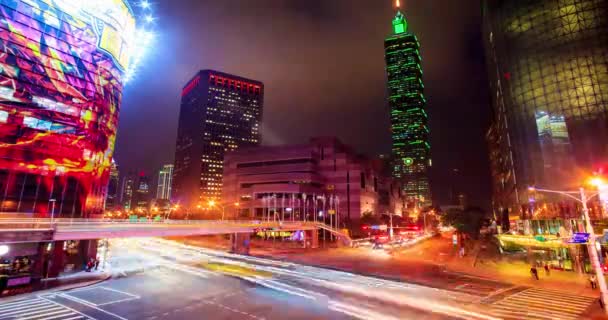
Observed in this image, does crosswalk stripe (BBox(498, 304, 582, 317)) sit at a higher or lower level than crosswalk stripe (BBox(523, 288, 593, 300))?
higher

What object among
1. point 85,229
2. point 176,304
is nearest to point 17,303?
point 85,229

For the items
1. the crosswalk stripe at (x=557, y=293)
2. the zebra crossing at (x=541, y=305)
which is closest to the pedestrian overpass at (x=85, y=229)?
the zebra crossing at (x=541, y=305)

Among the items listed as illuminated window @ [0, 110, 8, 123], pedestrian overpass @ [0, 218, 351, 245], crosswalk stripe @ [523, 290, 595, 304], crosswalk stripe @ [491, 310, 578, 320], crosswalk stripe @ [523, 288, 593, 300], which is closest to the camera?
crosswalk stripe @ [491, 310, 578, 320]

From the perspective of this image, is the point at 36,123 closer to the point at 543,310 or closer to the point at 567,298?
the point at 543,310

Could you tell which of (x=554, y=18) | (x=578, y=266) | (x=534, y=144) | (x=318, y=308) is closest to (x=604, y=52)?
(x=554, y=18)

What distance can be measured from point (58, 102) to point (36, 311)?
151ft

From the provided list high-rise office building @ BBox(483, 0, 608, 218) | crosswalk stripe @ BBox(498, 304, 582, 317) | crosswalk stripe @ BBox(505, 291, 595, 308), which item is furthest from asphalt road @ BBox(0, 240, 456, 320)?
high-rise office building @ BBox(483, 0, 608, 218)

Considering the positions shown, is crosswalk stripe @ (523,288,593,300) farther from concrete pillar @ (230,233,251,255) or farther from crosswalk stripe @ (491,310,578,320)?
concrete pillar @ (230,233,251,255)

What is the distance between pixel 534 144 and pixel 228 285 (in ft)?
216

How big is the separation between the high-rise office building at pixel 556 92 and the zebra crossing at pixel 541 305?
3188cm

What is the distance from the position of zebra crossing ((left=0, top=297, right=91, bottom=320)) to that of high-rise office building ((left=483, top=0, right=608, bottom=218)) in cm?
6658

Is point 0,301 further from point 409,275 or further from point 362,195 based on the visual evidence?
point 362,195

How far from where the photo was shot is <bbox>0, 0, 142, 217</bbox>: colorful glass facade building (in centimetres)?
4928

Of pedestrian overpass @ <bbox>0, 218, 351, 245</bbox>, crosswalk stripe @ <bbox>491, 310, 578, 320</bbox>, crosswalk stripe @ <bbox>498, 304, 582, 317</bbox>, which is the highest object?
pedestrian overpass @ <bbox>0, 218, 351, 245</bbox>
